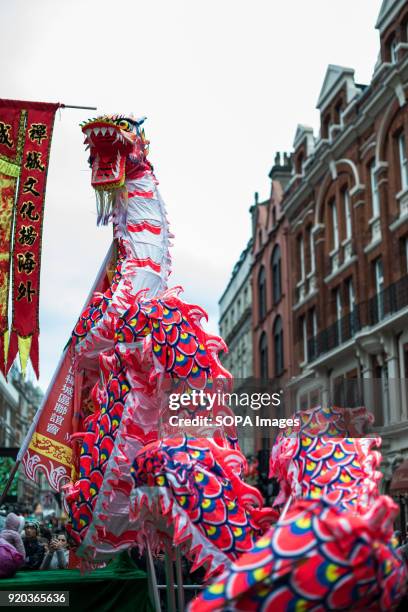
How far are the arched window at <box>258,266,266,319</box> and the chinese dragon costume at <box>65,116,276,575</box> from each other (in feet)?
105

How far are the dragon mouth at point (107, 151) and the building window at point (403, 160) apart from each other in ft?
58.2

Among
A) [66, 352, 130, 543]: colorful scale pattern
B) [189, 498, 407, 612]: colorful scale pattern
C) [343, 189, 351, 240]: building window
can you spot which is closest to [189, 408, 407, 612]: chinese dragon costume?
[189, 498, 407, 612]: colorful scale pattern

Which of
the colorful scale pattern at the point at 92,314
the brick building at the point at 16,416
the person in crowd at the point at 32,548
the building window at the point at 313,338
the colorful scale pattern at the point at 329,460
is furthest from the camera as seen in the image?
the brick building at the point at 16,416

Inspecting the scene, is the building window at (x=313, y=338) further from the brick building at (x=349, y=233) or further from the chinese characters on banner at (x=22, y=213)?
the chinese characters on banner at (x=22, y=213)

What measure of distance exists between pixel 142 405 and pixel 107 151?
1814 millimetres

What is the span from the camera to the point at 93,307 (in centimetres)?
494

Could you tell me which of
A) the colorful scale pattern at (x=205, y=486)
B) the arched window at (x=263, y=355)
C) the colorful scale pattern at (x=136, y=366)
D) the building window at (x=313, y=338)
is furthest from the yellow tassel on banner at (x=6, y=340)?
the arched window at (x=263, y=355)

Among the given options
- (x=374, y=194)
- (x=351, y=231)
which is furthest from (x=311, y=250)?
(x=374, y=194)

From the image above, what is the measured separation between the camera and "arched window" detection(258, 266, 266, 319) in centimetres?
3741

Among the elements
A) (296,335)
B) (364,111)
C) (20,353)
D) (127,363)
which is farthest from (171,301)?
(296,335)

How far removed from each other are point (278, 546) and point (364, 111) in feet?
74.4

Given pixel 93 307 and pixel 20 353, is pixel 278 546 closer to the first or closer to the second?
pixel 93 307

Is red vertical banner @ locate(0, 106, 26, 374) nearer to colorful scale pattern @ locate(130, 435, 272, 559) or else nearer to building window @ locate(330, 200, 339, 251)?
colorful scale pattern @ locate(130, 435, 272, 559)

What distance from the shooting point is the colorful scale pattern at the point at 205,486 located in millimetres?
3449
